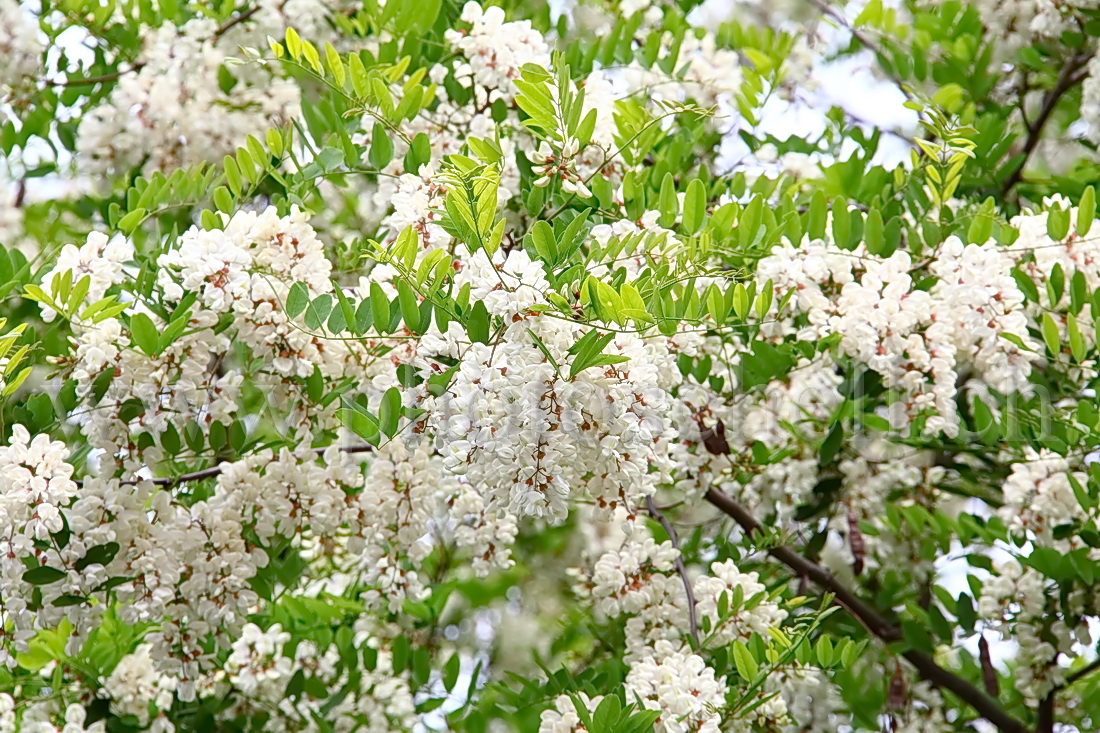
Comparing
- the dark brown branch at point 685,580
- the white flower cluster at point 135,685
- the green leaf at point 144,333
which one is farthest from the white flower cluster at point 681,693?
the white flower cluster at point 135,685

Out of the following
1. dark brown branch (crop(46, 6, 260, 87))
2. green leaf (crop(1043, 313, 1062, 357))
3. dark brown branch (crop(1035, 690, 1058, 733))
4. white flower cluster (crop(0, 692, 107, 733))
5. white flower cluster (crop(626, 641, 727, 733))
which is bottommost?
white flower cluster (crop(0, 692, 107, 733))

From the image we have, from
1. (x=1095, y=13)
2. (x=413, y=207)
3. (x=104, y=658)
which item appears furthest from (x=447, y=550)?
(x=1095, y=13)

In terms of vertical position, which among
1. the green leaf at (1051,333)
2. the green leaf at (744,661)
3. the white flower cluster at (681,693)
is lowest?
the white flower cluster at (681,693)

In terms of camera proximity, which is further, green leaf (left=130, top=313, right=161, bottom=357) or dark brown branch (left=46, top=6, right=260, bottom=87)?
dark brown branch (left=46, top=6, right=260, bottom=87)

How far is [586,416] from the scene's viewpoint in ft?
5.10

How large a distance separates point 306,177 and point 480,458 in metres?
0.73

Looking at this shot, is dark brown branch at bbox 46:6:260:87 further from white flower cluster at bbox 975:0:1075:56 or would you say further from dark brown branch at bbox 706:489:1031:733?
white flower cluster at bbox 975:0:1075:56

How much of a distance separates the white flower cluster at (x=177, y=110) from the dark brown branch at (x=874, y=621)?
1483mm

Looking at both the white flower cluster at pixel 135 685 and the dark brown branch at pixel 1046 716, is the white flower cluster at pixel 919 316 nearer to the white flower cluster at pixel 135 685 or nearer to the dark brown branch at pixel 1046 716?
the dark brown branch at pixel 1046 716

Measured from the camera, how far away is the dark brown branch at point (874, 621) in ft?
7.91

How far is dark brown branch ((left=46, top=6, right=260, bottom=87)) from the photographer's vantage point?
2.78 m

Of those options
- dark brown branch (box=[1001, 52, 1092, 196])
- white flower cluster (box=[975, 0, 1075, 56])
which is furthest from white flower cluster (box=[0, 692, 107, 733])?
white flower cluster (box=[975, 0, 1075, 56])

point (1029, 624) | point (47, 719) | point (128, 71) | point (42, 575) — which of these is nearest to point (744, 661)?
point (1029, 624)

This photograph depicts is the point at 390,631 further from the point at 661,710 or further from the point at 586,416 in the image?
the point at 586,416
